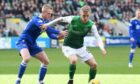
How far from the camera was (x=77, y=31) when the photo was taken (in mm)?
14281

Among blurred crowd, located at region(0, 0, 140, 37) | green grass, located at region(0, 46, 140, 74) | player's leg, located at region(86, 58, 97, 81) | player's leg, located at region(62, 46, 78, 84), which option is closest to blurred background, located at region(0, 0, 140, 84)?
blurred crowd, located at region(0, 0, 140, 37)

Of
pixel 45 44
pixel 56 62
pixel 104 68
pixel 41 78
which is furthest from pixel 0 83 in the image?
pixel 45 44

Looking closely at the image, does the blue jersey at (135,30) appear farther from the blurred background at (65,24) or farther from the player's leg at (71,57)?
the player's leg at (71,57)

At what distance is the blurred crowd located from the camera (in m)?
38.2

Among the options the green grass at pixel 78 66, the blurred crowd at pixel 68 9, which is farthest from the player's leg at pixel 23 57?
the blurred crowd at pixel 68 9

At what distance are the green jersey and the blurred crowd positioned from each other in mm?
21750

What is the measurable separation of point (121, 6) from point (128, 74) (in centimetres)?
2479

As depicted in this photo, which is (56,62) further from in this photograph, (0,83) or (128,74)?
(0,83)

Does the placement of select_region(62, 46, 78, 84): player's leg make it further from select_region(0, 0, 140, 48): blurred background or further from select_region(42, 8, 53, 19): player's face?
select_region(0, 0, 140, 48): blurred background

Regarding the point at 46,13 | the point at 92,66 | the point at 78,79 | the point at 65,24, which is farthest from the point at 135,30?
the point at 65,24

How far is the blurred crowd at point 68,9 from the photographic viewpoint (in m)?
38.2

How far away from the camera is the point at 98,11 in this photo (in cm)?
4109

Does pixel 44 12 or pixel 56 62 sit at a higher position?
pixel 44 12

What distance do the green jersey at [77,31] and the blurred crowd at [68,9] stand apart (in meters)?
21.7
